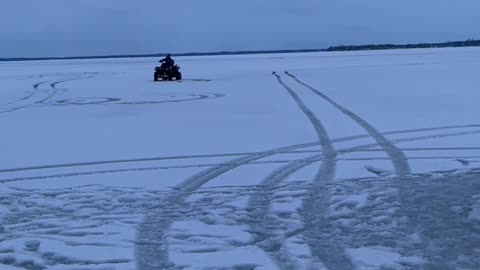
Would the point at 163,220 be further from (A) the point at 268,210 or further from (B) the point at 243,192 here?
(B) the point at 243,192

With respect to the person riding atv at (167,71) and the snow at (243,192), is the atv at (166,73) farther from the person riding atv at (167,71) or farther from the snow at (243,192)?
the snow at (243,192)

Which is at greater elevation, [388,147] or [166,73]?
[388,147]

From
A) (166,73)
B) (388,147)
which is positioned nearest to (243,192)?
(388,147)

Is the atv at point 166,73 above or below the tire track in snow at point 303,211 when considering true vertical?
below

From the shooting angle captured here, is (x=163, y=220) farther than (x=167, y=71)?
No

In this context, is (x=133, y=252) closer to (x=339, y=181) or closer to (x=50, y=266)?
(x=50, y=266)

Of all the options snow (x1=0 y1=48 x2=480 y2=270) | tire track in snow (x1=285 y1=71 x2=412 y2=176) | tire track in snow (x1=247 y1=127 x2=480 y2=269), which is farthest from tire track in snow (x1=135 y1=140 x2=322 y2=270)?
tire track in snow (x1=285 y1=71 x2=412 y2=176)

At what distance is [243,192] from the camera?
6246mm

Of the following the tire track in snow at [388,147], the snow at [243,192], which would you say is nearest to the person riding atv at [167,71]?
the snow at [243,192]

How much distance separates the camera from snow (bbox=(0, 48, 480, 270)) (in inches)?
171

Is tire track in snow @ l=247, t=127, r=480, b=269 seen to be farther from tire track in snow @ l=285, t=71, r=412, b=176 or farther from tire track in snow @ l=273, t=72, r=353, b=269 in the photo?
tire track in snow @ l=285, t=71, r=412, b=176

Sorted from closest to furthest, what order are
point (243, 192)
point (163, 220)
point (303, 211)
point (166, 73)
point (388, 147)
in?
1. point (163, 220)
2. point (303, 211)
3. point (243, 192)
4. point (388, 147)
5. point (166, 73)

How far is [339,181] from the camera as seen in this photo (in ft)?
21.8

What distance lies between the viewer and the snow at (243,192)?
4348mm
